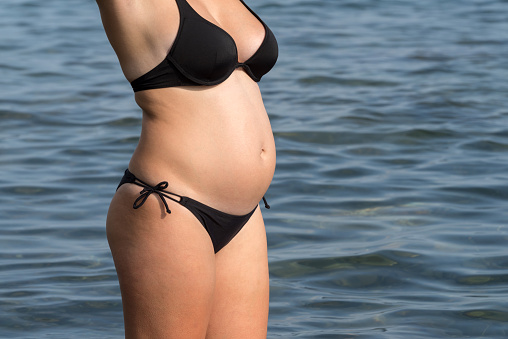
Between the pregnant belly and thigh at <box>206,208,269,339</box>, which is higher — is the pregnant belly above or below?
above

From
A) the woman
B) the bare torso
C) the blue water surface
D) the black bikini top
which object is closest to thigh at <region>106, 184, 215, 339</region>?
the woman

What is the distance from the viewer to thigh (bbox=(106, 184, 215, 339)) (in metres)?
2.63

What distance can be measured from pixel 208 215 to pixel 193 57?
19.2 inches

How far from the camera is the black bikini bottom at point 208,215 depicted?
2.65 m

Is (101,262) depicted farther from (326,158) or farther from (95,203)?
(326,158)

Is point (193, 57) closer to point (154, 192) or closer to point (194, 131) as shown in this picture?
point (194, 131)

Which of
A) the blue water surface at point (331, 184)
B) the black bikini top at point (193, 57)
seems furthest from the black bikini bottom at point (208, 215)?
the blue water surface at point (331, 184)

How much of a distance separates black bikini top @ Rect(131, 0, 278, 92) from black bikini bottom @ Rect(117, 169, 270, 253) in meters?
0.30

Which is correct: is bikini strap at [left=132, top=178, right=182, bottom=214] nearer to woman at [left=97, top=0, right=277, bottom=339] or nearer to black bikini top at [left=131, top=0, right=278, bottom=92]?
woman at [left=97, top=0, right=277, bottom=339]

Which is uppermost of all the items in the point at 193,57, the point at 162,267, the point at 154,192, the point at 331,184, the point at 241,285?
the point at 193,57

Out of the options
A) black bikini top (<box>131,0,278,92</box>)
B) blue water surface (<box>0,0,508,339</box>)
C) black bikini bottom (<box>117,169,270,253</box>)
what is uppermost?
black bikini top (<box>131,0,278,92</box>)

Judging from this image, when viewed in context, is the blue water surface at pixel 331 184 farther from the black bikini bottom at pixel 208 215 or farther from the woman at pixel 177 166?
the woman at pixel 177 166

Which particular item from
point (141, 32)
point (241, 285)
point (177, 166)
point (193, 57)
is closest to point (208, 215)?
point (177, 166)

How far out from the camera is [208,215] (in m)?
2.72
